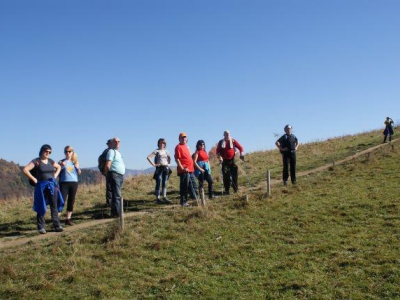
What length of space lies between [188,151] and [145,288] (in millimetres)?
5775

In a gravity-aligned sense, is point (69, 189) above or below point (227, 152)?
below

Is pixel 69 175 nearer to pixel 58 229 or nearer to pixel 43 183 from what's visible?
pixel 43 183

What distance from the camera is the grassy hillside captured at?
640 cm

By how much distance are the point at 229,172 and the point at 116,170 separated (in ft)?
13.0

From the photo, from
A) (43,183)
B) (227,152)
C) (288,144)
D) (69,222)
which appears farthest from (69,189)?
(288,144)

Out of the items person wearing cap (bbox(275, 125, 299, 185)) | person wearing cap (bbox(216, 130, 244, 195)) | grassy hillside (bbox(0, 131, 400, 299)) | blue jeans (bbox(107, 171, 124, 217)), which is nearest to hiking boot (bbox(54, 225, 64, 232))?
grassy hillside (bbox(0, 131, 400, 299))

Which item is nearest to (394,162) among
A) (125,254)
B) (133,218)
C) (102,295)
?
(133,218)

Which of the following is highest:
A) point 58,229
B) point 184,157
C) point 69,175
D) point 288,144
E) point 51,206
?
point 288,144

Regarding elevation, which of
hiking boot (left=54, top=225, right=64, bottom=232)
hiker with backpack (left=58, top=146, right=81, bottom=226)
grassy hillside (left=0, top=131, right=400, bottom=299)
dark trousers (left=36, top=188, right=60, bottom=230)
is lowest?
grassy hillside (left=0, top=131, right=400, bottom=299)

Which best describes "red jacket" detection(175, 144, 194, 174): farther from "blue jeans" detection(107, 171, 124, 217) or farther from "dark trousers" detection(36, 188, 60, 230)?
"dark trousers" detection(36, 188, 60, 230)

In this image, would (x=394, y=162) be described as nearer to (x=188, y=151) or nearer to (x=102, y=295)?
(x=188, y=151)

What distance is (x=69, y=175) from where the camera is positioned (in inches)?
415

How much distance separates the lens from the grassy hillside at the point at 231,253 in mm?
6402

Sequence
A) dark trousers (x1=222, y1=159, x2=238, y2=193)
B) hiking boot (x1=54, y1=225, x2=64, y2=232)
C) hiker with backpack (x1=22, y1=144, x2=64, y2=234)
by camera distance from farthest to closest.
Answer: dark trousers (x1=222, y1=159, x2=238, y2=193) → hiking boot (x1=54, y1=225, x2=64, y2=232) → hiker with backpack (x1=22, y1=144, x2=64, y2=234)
